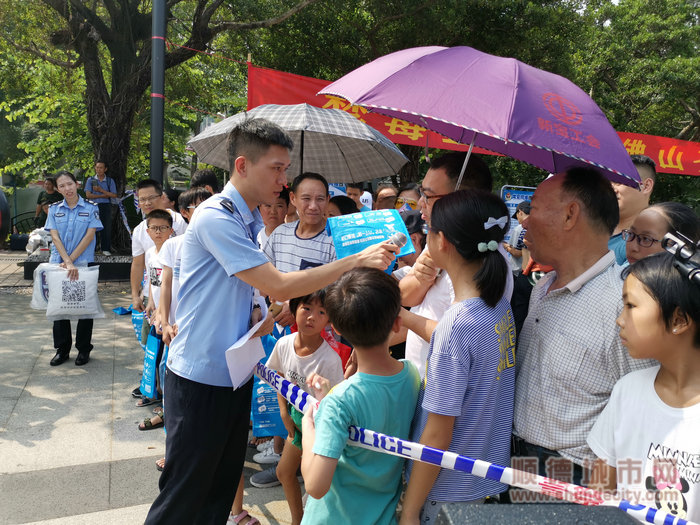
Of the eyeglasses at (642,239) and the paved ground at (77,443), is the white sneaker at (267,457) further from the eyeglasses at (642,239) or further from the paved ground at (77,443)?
the eyeglasses at (642,239)

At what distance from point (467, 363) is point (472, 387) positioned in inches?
3.6

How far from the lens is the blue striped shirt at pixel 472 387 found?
1.63 meters

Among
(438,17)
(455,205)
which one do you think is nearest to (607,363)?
(455,205)

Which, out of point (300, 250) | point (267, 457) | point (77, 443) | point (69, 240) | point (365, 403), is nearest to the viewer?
point (365, 403)

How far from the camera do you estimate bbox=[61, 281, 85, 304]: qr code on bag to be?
528 centimetres

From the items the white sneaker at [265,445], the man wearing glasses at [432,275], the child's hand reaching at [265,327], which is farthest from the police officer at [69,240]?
the man wearing glasses at [432,275]

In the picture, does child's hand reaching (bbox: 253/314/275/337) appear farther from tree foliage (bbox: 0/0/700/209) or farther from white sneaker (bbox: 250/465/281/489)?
tree foliage (bbox: 0/0/700/209)

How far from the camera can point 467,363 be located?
1645mm

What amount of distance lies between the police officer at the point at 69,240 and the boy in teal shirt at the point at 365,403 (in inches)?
179

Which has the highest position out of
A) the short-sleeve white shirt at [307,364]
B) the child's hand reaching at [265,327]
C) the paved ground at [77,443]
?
the child's hand reaching at [265,327]

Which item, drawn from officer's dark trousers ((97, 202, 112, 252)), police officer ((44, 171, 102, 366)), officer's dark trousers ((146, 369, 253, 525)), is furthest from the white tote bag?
officer's dark trousers ((97, 202, 112, 252))

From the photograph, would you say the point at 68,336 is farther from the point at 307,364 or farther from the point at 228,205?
the point at 228,205

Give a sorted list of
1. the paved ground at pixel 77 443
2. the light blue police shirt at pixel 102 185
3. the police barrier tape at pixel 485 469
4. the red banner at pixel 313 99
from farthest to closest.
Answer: the light blue police shirt at pixel 102 185 → the red banner at pixel 313 99 → the paved ground at pixel 77 443 → the police barrier tape at pixel 485 469

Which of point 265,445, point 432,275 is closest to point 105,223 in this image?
point 265,445
